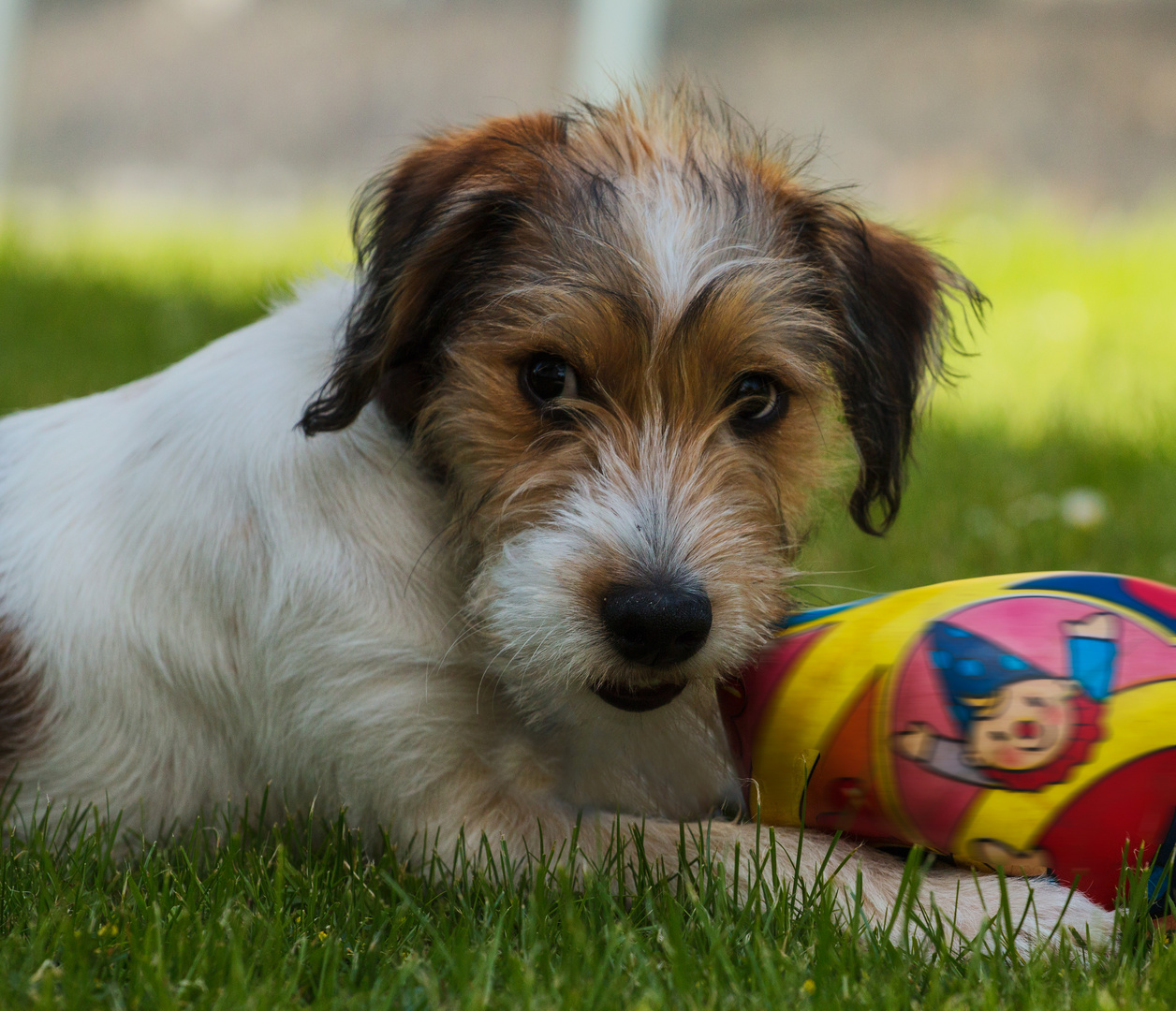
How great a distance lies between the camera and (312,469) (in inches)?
125

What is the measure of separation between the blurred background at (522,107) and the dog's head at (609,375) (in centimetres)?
625

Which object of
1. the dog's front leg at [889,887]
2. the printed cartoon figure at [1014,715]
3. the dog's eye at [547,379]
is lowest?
the dog's front leg at [889,887]

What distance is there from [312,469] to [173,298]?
21.9 ft

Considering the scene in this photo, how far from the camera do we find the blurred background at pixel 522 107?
1020cm

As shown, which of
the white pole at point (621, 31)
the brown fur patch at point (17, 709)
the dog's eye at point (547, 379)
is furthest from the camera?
the white pole at point (621, 31)

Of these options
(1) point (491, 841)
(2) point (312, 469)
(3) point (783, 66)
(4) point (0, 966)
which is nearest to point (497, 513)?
(2) point (312, 469)

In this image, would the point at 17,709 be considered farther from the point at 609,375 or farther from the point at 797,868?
the point at 797,868

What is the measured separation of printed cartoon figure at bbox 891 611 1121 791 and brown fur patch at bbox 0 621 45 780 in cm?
209

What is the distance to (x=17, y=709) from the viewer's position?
333 cm

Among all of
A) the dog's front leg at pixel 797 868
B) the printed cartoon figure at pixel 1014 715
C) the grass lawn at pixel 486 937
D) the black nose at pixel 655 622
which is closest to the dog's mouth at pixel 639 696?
the black nose at pixel 655 622

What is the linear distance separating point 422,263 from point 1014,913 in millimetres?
1939

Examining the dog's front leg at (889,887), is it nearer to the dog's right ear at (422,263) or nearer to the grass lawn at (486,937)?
the grass lawn at (486,937)

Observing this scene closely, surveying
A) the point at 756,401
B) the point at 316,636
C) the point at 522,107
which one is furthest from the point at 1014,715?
the point at 522,107

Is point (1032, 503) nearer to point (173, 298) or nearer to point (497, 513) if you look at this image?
point (497, 513)
